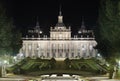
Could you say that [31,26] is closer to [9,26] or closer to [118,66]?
[9,26]

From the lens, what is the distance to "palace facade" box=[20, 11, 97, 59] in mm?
121312

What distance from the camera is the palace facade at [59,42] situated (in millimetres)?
121312

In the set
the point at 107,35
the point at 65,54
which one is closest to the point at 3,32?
the point at 107,35

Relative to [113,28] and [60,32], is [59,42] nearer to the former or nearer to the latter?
[60,32]

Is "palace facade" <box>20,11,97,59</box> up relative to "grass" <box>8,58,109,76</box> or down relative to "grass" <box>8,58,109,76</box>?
up

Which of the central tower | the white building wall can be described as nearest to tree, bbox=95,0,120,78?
the white building wall

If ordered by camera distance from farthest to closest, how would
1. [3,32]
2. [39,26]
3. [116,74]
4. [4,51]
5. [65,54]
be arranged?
1. [39,26]
2. [65,54]
3. [4,51]
4. [3,32]
5. [116,74]

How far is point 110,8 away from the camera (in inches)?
1699

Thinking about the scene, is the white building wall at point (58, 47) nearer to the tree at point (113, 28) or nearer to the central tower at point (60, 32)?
the central tower at point (60, 32)

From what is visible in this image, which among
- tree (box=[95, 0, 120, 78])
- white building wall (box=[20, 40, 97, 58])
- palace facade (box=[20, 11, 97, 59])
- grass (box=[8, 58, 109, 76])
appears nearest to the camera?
tree (box=[95, 0, 120, 78])

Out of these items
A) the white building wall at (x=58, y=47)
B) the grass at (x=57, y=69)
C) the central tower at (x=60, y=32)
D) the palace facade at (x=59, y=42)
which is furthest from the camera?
the central tower at (x=60, y=32)

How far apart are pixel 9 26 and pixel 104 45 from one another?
11927 mm

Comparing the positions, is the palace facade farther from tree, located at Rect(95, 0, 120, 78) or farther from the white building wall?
tree, located at Rect(95, 0, 120, 78)

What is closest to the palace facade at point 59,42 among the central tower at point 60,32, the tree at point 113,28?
the central tower at point 60,32
